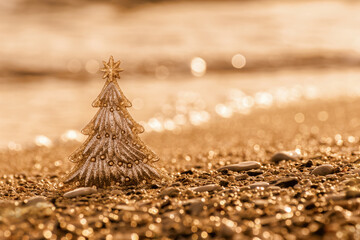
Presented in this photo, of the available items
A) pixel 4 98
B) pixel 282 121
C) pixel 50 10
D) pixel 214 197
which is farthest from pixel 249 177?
→ pixel 50 10

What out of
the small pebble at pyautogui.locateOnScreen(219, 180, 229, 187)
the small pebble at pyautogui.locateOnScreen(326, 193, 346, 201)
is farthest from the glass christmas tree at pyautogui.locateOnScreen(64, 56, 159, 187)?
the small pebble at pyautogui.locateOnScreen(326, 193, 346, 201)

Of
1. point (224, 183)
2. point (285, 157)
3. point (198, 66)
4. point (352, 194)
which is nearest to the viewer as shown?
point (352, 194)

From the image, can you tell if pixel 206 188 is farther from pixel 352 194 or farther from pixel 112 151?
pixel 352 194

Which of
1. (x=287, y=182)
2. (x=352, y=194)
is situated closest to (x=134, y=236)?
(x=287, y=182)

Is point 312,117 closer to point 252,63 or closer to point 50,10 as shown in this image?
point 252,63

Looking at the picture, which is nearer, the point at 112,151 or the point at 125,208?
the point at 125,208

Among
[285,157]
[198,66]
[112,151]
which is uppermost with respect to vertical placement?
[198,66]

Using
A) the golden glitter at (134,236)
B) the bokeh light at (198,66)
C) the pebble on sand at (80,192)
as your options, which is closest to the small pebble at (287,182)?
the golden glitter at (134,236)

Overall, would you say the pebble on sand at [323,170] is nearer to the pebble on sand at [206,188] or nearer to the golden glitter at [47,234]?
the pebble on sand at [206,188]
